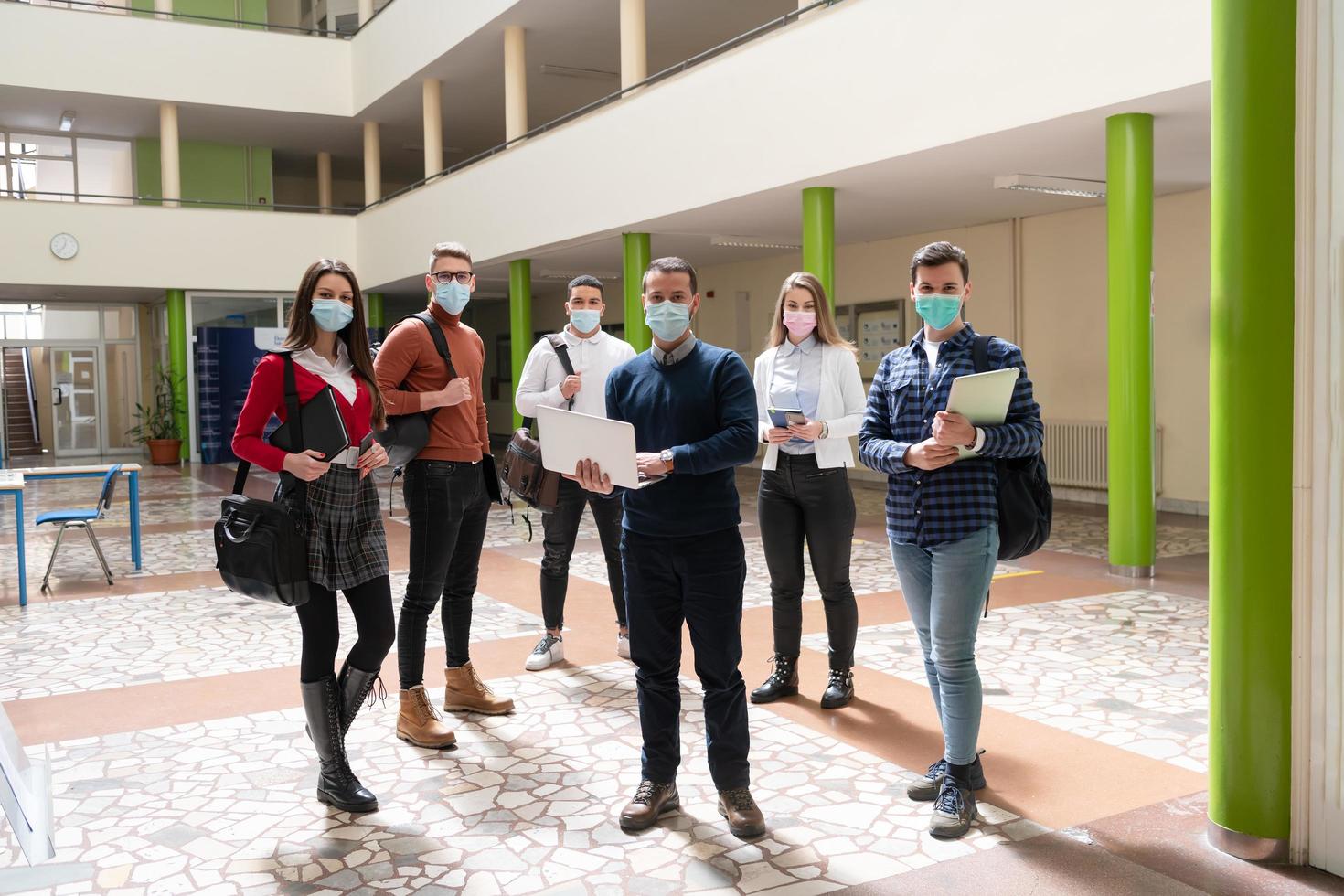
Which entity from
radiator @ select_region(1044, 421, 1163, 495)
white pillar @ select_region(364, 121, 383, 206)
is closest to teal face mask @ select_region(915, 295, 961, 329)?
radiator @ select_region(1044, 421, 1163, 495)

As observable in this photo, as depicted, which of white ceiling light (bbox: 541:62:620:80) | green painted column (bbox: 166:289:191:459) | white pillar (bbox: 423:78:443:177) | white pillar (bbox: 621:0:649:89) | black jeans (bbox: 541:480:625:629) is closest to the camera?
black jeans (bbox: 541:480:625:629)

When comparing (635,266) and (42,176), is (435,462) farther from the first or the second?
(42,176)

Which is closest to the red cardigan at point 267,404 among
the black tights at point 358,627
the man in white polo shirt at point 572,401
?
the black tights at point 358,627

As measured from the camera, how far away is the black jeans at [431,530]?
4.24 m

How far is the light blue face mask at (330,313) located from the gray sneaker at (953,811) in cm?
241

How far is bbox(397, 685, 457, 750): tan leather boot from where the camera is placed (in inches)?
167

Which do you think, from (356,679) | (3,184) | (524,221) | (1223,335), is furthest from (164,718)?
(3,184)

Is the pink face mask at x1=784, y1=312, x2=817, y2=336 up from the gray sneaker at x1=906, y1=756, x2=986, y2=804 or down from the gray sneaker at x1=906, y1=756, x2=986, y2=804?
up

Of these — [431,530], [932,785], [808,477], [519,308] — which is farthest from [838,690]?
[519,308]

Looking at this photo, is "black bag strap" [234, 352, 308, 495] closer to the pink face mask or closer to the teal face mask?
the teal face mask

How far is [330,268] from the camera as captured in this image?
3.74 meters

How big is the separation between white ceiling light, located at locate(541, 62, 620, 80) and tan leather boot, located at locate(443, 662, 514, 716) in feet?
45.7

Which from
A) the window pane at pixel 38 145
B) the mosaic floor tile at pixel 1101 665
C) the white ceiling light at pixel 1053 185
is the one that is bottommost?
the mosaic floor tile at pixel 1101 665

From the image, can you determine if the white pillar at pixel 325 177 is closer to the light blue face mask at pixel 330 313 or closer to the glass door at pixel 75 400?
the glass door at pixel 75 400
